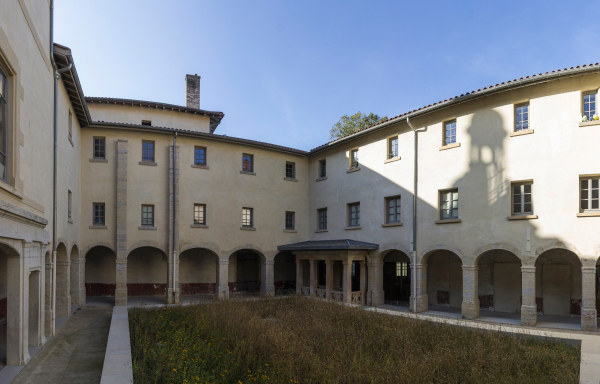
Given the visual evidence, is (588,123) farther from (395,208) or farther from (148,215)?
(148,215)

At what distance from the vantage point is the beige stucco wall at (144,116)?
26719 mm

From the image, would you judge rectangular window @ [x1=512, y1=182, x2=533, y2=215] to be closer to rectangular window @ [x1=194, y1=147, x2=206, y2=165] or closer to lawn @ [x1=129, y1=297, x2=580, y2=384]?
lawn @ [x1=129, y1=297, x2=580, y2=384]

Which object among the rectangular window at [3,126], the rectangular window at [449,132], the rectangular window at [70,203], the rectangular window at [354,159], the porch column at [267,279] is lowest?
the porch column at [267,279]

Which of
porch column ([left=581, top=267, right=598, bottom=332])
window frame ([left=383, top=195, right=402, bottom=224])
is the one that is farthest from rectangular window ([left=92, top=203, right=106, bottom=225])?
porch column ([left=581, top=267, right=598, bottom=332])

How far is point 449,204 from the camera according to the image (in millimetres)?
19266

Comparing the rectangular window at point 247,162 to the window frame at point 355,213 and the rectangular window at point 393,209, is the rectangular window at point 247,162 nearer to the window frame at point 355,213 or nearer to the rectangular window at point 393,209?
the window frame at point 355,213

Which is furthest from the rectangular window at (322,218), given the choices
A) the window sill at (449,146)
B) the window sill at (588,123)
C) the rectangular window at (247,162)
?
the window sill at (588,123)

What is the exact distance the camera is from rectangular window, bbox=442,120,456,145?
19.4m

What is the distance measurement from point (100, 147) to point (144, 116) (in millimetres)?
5050

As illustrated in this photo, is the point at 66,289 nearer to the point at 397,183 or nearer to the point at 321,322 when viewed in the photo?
the point at 321,322

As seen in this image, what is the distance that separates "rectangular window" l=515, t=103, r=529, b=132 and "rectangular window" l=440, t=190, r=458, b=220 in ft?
12.2

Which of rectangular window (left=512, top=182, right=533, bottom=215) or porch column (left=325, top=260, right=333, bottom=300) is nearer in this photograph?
rectangular window (left=512, top=182, right=533, bottom=215)

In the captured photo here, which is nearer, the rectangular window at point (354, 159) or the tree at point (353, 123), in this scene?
the rectangular window at point (354, 159)

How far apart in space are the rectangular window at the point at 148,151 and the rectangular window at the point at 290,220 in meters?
8.71
